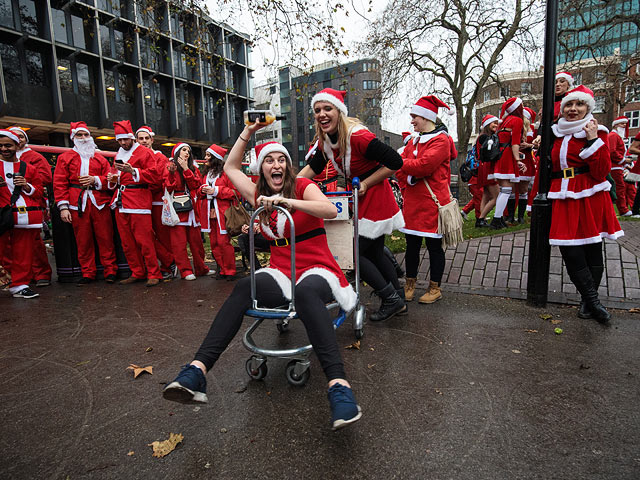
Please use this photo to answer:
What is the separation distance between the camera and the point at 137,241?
6117 mm

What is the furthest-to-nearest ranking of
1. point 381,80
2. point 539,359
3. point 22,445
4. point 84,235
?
point 381,80
point 84,235
point 539,359
point 22,445

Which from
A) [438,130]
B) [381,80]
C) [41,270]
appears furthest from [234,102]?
[438,130]

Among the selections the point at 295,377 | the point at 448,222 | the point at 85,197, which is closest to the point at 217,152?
the point at 85,197

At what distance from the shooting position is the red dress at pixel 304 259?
2.70 m

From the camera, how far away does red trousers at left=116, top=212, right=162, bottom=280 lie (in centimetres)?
606

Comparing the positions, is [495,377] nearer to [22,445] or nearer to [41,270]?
[22,445]

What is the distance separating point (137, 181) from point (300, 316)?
4587mm

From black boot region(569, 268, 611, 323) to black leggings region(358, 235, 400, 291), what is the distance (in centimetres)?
175

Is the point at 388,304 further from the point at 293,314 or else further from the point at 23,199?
the point at 23,199

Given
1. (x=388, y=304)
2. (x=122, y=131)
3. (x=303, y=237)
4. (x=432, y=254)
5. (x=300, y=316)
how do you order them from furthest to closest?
(x=122, y=131) < (x=432, y=254) < (x=388, y=304) < (x=303, y=237) < (x=300, y=316)

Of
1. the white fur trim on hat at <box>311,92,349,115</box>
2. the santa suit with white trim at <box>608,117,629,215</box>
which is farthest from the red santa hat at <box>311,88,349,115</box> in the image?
the santa suit with white trim at <box>608,117,629,215</box>

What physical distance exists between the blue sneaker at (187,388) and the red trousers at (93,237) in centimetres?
489

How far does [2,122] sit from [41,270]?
60.5 feet

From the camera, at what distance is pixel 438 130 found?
4.36m
